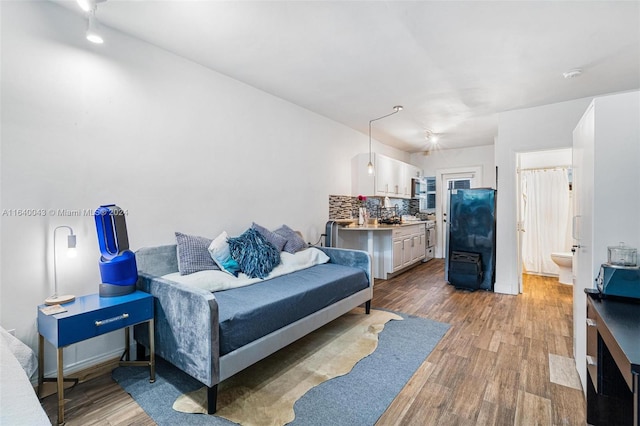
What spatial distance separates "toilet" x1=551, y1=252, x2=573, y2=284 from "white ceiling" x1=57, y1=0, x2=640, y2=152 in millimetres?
2377

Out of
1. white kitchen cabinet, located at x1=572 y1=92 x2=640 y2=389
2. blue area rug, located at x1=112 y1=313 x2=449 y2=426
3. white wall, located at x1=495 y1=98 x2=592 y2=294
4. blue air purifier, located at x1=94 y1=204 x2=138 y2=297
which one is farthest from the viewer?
white wall, located at x1=495 y1=98 x2=592 y2=294

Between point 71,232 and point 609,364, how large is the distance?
333cm

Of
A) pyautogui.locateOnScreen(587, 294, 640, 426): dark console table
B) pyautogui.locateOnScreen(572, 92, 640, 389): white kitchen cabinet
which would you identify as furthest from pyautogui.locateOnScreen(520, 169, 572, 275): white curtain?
pyautogui.locateOnScreen(587, 294, 640, 426): dark console table

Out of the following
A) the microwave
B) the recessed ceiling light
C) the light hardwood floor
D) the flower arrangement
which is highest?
the recessed ceiling light

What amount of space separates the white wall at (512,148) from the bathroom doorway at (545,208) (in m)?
0.95

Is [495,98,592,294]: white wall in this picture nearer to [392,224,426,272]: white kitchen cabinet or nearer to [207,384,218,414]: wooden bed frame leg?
[392,224,426,272]: white kitchen cabinet

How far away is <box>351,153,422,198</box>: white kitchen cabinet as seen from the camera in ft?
17.1

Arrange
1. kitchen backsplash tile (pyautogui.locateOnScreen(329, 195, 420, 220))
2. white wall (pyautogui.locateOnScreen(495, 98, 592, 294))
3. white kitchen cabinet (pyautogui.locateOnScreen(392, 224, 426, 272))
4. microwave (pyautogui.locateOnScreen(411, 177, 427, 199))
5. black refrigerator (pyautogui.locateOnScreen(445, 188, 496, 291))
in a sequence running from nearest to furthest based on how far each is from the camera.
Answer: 1. white wall (pyautogui.locateOnScreen(495, 98, 592, 294))
2. black refrigerator (pyautogui.locateOnScreen(445, 188, 496, 291))
3. kitchen backsplash tile (pyautogui.locateOnScreen(329, 195, 420, 220))
4. white kitchen cabinet (pyautogui.locateOnScreen(392, 224, 426, 272))
5. microwave (pyautogui.locateOnScreen(411, 177, 427, 199))

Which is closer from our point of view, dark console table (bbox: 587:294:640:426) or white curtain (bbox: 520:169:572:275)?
dark console table (bbox: 587:294:640:426)

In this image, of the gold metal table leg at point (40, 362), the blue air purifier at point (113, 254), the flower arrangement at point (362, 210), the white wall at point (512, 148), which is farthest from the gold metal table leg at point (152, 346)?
the white wall at point (512, 148)

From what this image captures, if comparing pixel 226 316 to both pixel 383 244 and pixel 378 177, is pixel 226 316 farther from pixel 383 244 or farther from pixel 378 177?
pixel 378 177

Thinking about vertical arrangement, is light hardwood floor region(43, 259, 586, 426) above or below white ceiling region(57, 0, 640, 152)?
below

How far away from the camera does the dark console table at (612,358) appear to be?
1.05 m

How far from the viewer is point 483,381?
2.09m
